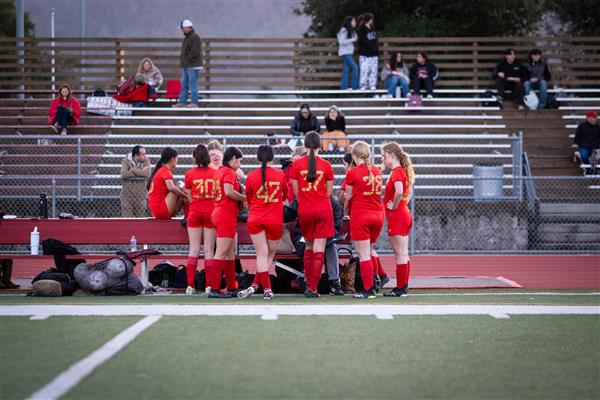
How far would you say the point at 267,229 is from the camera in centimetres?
1140

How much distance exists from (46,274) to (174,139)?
10.2 meters

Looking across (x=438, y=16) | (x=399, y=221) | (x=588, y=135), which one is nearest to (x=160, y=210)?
(x=399, y=221)

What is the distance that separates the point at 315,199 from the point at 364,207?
1.88 feet

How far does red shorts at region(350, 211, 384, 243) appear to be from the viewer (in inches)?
452

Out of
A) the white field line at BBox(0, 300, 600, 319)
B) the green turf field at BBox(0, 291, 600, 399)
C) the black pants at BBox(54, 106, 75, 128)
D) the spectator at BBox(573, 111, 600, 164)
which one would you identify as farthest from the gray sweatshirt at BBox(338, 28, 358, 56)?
the green turf field at BBox(0, 291, 600, 399)

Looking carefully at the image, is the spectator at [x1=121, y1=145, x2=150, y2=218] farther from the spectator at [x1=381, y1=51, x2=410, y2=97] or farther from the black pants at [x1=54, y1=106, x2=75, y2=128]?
the spectator at [x1=381, y1=51, x2=410, y2=97]

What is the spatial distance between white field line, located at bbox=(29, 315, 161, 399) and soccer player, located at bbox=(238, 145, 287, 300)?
2668 mm

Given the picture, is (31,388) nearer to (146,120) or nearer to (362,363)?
(362,363)

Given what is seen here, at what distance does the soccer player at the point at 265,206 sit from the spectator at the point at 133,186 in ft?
18.3

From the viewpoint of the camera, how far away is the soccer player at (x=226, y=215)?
11.5 metres

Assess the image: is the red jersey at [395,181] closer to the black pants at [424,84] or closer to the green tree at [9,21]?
the black pants at [424,84]

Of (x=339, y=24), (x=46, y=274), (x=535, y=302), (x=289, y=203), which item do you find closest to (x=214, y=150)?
(x=289, y=203)

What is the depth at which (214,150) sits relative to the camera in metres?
12.2

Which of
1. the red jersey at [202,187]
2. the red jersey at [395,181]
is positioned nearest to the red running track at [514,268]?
the red jersey at [202,187]
